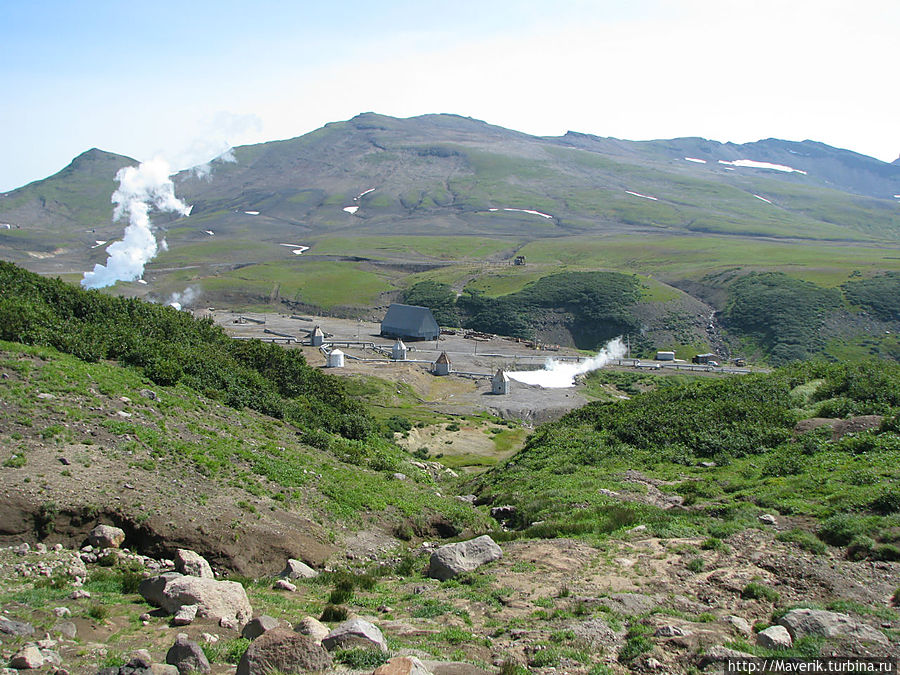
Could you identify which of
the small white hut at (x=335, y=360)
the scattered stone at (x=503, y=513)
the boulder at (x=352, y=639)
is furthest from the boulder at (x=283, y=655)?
the small white hut at (x=335, y=360)

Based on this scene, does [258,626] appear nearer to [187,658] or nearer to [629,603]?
[187,658]

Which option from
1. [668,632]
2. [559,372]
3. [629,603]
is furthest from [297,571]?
[559,372]

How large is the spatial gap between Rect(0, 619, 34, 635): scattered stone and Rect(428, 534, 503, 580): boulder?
24.8 feet

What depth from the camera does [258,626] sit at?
9.84m

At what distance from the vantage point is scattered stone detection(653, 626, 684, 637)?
10328 millimetres

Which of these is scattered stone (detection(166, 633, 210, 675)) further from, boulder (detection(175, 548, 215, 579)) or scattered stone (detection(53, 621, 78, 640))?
boulder (detection(175, 548, 215, 579))

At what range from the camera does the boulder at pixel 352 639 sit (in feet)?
30.3

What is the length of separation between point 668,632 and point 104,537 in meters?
10.1

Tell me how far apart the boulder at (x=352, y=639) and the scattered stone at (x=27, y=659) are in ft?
11.3

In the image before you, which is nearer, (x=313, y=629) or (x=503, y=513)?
(x=313, y=629)

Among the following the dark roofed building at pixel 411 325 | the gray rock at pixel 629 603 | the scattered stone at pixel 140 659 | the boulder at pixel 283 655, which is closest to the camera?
the boulder at pixel 283 655

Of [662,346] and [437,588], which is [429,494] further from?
[662,346]

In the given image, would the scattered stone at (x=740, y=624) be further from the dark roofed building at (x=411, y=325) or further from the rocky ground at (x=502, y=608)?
the dark roofed building at (x=411, y=325)

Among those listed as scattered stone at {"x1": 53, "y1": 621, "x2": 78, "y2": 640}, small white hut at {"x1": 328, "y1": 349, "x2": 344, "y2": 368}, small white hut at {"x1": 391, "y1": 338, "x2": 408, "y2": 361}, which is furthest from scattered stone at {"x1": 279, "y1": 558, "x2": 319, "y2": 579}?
small white hut at {"x1": 391, "y1": 338, "x2": 408, "y2": 361}
